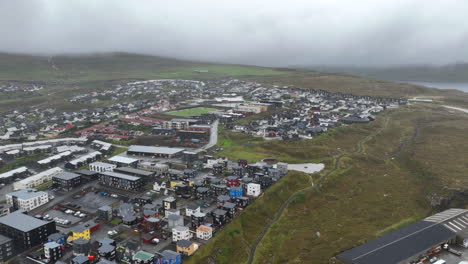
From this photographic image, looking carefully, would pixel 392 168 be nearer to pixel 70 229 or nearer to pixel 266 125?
pixel 266 125

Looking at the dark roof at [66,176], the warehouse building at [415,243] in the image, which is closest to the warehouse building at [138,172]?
the dark roof at [66,176]

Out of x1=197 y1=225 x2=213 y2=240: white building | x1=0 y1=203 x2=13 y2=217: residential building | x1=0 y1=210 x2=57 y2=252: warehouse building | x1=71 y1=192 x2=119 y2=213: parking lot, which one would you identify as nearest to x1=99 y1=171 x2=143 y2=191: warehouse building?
x1=71 y1=192 x2=119 y2=213: parking lot

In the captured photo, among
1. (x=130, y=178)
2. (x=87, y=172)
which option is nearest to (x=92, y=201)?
(x=130, y=178)

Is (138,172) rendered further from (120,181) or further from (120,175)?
(120,181)

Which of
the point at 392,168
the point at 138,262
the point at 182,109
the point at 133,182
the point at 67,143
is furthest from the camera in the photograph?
the point at 182,109

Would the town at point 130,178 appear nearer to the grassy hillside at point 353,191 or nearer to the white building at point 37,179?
the white building at point 37,179

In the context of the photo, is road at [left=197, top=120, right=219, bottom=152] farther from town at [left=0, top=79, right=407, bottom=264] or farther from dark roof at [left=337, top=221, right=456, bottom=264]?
dark roof at [left=337, top=221, right=456, bottom=264]

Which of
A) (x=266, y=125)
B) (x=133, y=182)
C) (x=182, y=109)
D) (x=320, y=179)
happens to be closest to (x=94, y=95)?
(x=182, y=109)
